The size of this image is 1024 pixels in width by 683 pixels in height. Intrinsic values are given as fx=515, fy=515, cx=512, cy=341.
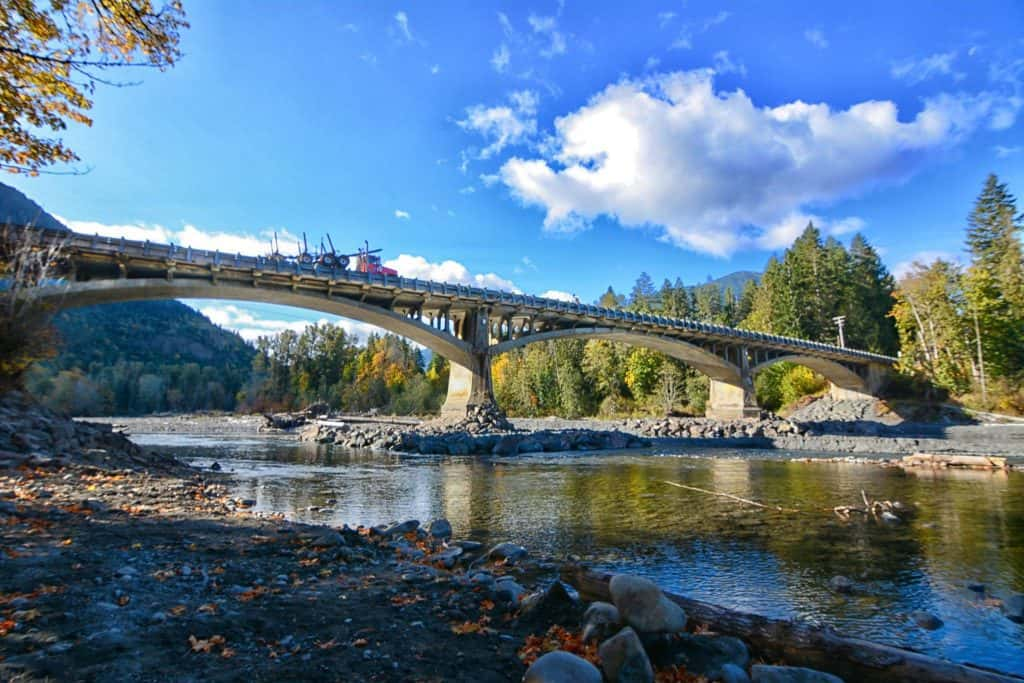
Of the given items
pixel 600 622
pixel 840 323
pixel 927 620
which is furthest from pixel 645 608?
pixel 840 323

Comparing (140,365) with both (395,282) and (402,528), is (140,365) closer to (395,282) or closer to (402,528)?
(395,282)

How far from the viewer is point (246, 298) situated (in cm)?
2827

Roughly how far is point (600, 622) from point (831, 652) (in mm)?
1792

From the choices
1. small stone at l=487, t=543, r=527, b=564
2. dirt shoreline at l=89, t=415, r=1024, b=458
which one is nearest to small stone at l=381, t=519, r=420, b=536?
small stone at l=487, t=543, r=527, b=564

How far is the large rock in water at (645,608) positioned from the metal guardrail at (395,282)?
2525 cm

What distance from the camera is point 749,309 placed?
77312 millimetres

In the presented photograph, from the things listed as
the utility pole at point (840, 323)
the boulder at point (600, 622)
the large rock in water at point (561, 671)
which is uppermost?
the utility pole at point (840, 323)

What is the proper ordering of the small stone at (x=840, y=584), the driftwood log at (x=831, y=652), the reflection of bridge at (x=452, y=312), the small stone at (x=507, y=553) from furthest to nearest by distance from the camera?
the reflection of bridge at (x=452, y=312), the small stone at (x=507, y=553), the small stone at (x=840, y=584), the driftwood log at (x=831, y=652)

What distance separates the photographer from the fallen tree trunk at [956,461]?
15820 millimetres

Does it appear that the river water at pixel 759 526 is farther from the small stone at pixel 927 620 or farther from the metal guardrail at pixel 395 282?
the metal guardrail at pixel 395 282

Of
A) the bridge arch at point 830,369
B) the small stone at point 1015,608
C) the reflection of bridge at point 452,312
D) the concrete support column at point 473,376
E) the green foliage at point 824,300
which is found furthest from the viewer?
the green foliage at point 824,300

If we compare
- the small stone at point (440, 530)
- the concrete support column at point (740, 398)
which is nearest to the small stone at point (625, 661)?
the small stone at point (440, 530)

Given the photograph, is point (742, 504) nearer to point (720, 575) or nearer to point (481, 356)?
point (720, 575)

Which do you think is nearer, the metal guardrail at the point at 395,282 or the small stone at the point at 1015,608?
the small stone at the point at 1015,608
